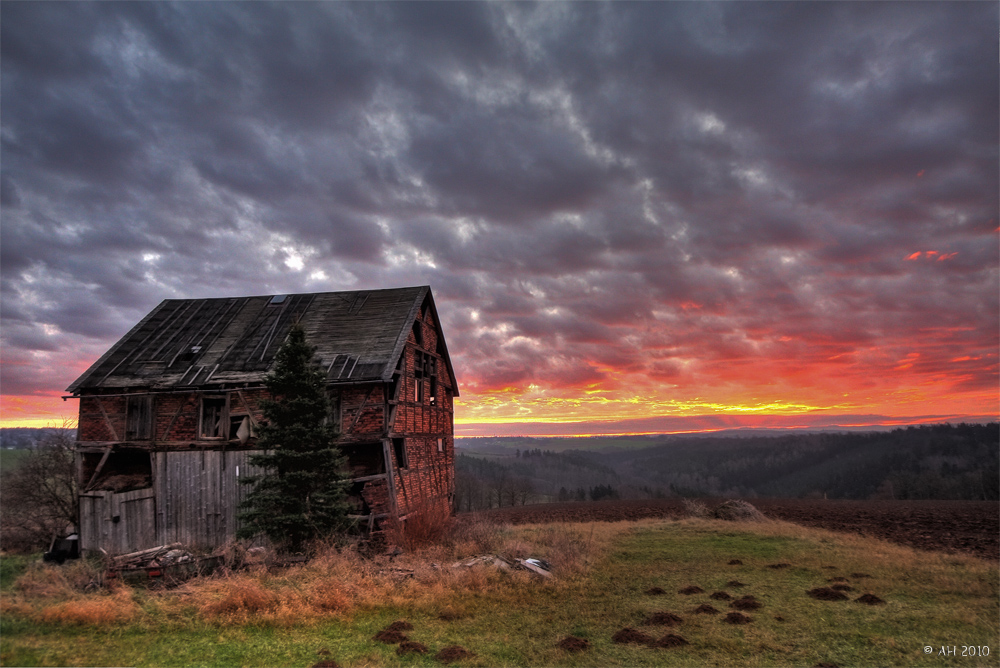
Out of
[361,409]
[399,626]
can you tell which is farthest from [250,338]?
[399,626]

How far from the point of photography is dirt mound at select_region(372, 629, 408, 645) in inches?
344

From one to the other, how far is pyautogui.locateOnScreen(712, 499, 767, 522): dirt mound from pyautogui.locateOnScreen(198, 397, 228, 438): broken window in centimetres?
2469

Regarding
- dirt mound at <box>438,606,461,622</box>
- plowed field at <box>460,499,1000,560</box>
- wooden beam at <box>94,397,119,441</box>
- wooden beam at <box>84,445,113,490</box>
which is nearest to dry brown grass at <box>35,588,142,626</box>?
dirt mound at <box>438,606,461,622</box>

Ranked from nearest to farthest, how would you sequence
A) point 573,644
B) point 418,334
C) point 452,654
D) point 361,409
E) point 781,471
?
point 452,654 < point 573,644 < point 361,409 < point 418,334 < point 781,471

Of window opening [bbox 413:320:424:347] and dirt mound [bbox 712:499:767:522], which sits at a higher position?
window opening [bbox 413:320:424:347]

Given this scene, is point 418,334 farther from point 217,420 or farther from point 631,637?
point 631,637

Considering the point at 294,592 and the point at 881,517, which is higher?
the point at 294,592

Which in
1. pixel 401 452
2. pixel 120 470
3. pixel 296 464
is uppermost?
pixel 296 464

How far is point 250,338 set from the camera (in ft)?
70.3

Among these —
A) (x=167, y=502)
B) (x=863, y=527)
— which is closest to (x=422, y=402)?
(x=167, y=502)

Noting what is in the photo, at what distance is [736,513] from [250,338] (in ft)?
84.8

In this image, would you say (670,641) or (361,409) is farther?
(361,409)

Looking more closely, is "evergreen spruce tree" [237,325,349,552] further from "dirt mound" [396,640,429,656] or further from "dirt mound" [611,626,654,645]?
"dirt mound" [611,626,654,645]

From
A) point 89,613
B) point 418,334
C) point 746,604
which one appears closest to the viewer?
point 89,613
